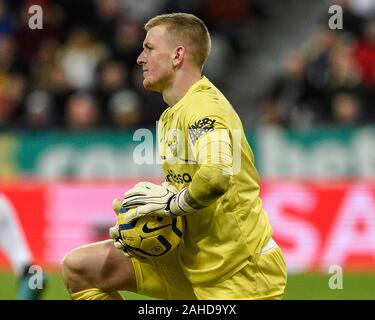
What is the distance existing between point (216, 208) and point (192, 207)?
0.28 m

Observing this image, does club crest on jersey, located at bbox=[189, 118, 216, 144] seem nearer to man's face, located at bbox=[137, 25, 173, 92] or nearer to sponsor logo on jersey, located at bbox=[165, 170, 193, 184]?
sponsor logo on jersey, located at bbox=[165, 170, 193, 184]

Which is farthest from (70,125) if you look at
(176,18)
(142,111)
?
(176,18)

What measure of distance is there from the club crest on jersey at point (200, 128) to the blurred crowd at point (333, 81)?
24.4 ft

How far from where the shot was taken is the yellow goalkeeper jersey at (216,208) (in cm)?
523

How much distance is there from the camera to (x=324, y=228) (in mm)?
10531

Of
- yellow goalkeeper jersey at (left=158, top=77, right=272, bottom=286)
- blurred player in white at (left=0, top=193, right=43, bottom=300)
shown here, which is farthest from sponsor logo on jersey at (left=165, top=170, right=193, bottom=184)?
blurred player in white at (left=0, top=193, right=43, bottom=300)

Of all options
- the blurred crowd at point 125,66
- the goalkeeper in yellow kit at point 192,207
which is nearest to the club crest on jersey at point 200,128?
the goalkeeper in yellow kit at point 192,207

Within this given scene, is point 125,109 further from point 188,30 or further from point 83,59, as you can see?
point 188,30

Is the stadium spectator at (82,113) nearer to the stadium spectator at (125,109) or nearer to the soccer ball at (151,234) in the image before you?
the stadium spectator at (125,109)

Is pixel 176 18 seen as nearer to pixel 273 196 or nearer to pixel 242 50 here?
pixel 273 196

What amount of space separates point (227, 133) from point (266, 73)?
414 inches

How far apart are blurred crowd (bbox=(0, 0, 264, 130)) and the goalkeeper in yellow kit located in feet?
23.7

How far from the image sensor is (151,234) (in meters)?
5.23

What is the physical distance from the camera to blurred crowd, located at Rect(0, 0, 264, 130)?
13.3 m
